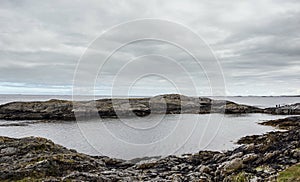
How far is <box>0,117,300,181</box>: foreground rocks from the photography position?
1623 cm

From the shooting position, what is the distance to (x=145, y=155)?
31.4 meters

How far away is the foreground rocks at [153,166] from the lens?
16234 mm

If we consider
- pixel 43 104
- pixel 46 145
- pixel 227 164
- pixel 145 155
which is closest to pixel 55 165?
pixel 46 145

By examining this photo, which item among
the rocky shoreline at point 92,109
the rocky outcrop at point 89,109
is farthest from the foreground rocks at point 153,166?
the rocky outcrop at point 89,109

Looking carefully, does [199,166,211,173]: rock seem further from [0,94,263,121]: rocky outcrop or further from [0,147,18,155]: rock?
[0,94,263,121]: rocky outcrop

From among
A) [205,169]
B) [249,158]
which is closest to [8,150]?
[205,169]

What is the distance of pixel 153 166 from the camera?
22.2 m

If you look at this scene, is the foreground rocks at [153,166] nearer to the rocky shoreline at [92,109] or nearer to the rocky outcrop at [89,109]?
the rocky shoreline at [92,109]

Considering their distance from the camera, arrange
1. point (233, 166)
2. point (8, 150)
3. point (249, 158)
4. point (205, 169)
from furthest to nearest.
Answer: point (8, 150)
point (205, 169)
point (249, 158)
point (233, 166)

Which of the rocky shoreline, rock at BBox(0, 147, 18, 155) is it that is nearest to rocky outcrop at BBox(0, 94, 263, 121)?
the rocky shoreline

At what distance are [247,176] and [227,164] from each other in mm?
2651

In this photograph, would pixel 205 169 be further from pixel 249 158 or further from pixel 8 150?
pixel 8 150

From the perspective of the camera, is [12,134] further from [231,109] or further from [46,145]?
[231,109]

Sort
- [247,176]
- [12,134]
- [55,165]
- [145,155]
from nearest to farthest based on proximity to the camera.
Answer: [247,176]
[55,165]
[145,155]
[12,134]
